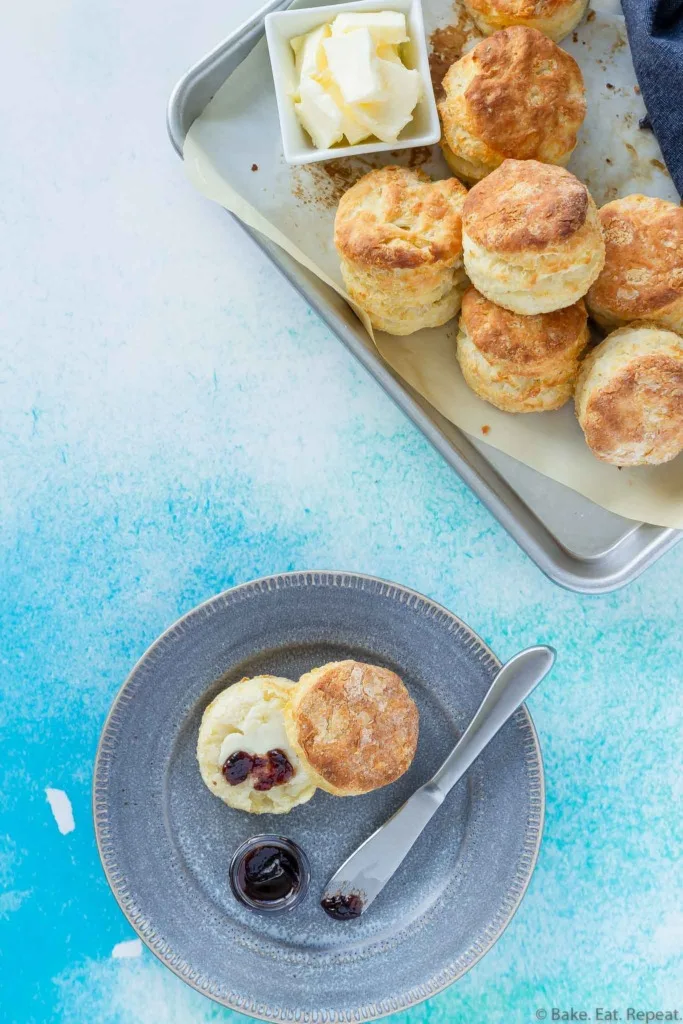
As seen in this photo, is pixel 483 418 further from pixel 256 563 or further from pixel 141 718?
pixel 141 718

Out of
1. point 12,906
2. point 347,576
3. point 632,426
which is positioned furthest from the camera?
point 12,906

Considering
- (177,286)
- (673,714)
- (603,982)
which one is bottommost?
(603,982)

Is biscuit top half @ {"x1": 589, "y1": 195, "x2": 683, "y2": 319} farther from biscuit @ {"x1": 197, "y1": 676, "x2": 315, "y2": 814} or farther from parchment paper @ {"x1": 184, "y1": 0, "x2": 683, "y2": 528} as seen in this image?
biscuit @ {"x1": 197, "y1": 676, "x2": 315, "y2": 814}

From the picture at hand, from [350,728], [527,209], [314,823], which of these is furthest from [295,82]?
[314,823]

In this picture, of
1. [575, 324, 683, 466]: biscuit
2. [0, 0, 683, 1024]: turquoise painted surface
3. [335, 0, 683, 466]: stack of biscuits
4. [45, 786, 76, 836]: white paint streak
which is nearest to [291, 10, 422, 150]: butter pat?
[335, 0, 683, 466]: stack of biscuits

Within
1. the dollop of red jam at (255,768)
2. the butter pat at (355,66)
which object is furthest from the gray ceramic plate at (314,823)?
the butter pat at (355,66)

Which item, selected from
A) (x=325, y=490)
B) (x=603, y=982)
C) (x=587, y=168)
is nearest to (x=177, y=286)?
(x=325, y=490)
